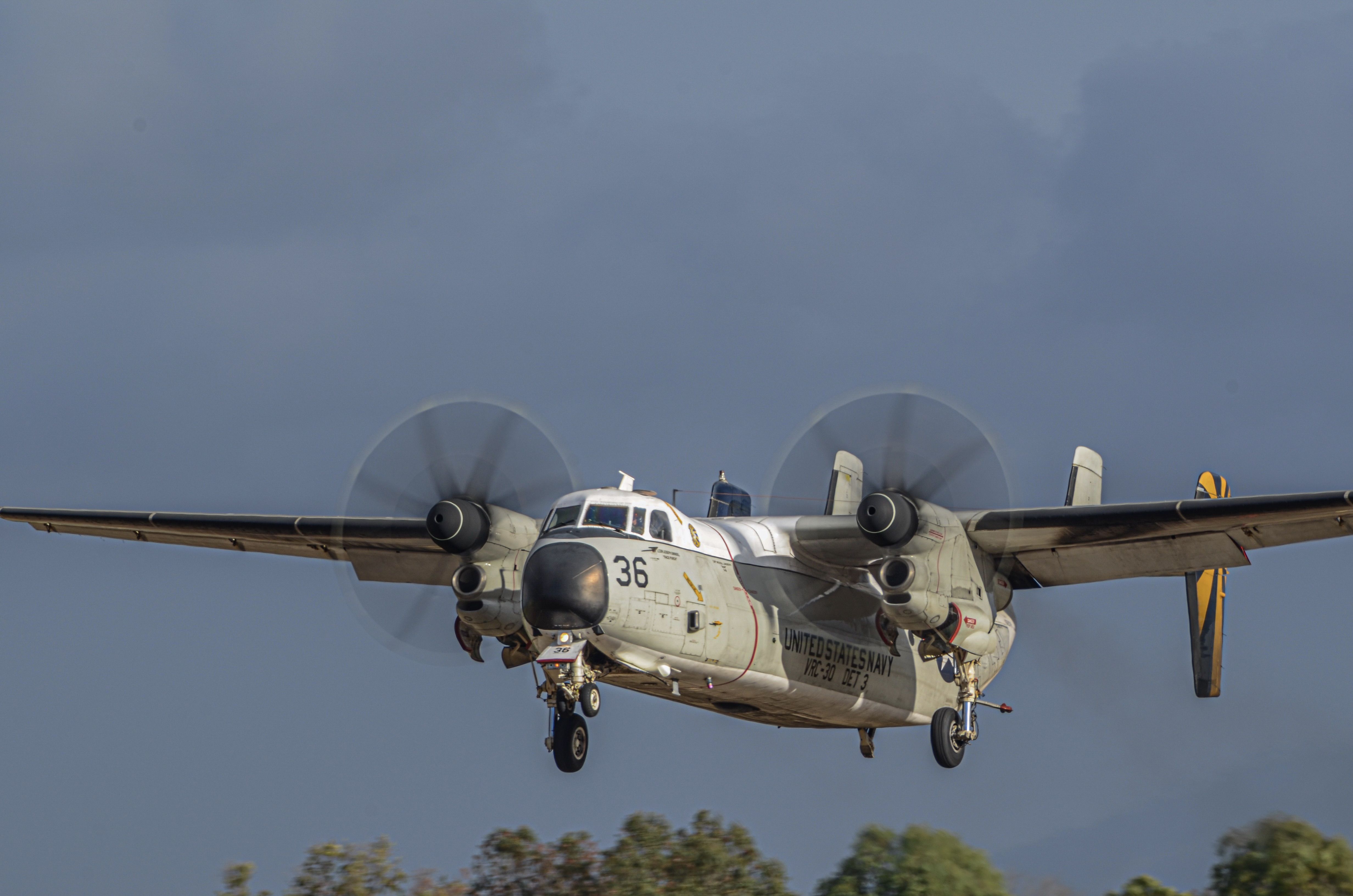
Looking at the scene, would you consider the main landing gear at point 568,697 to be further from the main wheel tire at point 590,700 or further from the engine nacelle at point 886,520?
the engine nacelle at point 886,520

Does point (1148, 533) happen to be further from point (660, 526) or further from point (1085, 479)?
point (660, 526)

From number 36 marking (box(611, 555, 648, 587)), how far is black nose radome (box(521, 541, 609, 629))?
0.91ft

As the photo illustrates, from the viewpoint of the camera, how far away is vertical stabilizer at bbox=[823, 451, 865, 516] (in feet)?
67.8

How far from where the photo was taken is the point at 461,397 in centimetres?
2041

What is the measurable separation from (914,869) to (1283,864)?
4.45m

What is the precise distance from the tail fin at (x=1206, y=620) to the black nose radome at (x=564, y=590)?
10649mm

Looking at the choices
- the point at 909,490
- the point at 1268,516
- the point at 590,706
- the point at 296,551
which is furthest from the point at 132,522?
the point at 1268,516

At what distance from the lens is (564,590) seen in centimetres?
1623

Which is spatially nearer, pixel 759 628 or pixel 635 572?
pixel 635 572

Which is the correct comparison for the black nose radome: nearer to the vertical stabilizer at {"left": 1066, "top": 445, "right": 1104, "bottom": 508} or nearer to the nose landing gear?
the nose landing gear

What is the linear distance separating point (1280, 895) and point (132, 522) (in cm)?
1612

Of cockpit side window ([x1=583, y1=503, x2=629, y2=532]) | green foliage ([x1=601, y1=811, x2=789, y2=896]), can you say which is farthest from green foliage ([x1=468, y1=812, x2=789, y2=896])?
cockpit side window ([x1=583, y1=503, x2=629, y2=532])

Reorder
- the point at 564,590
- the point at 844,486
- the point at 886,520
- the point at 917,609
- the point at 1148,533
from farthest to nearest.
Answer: the point at 844,486, the point at 1148,533, the point at 917,609, the point at 886,520, the point at 564,590

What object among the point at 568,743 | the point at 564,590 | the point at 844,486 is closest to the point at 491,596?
the point at 568,743
